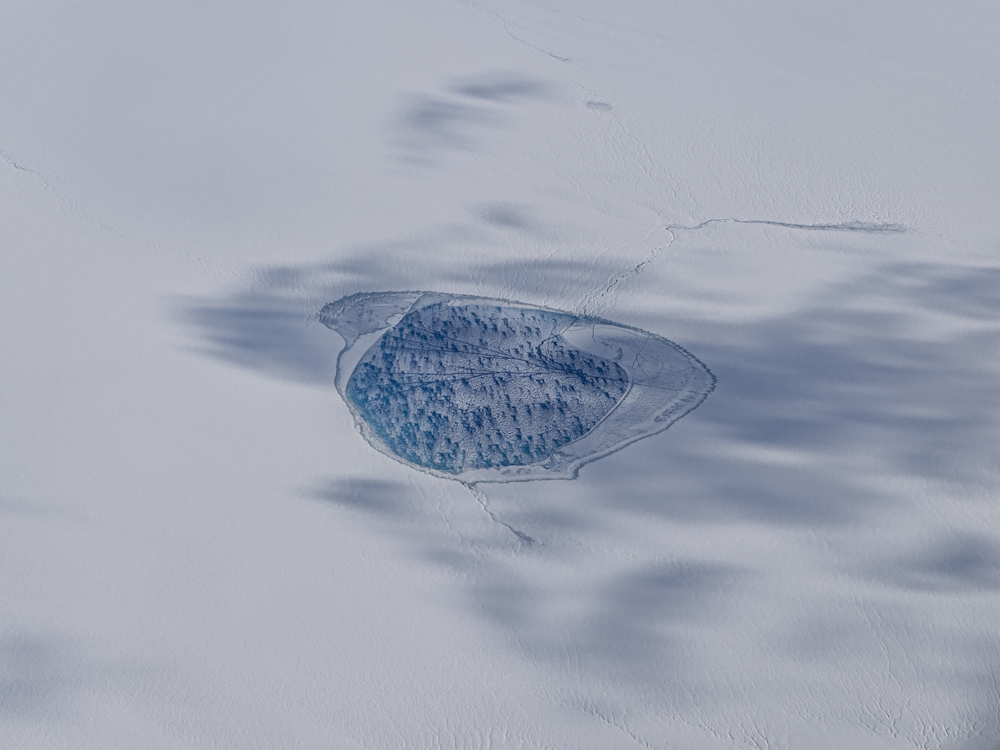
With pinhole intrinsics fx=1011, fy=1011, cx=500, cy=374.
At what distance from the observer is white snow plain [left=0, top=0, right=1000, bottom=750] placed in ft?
5.06

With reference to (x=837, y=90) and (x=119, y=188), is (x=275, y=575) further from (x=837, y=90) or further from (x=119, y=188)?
(x=837, y=90)

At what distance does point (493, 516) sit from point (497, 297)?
0.63 m

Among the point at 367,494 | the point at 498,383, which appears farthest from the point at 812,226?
the point at 367,494

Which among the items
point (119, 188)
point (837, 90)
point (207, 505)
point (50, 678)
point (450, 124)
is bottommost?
point (50, 678)

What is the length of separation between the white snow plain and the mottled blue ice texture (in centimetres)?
8

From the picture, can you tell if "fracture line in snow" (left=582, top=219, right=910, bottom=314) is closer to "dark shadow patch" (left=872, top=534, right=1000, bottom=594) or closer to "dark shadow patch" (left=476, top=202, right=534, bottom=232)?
"dark shadow patch" (left=476, top=202, right=534, bottom=232)

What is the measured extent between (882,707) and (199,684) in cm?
103

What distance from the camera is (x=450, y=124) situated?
109 inches

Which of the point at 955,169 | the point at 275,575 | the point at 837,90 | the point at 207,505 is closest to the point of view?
the point at 275,575

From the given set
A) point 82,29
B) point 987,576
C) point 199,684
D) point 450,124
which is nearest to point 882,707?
point 987,576

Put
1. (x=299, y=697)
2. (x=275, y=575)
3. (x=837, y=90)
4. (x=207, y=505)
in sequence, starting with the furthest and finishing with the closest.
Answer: (x=837, y=90) → (x=207, y=505) → (x=275, y=575) → (x=299, y=697)

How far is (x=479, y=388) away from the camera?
2.03 meters

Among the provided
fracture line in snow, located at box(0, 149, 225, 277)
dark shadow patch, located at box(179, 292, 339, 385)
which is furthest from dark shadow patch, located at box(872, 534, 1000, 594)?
fracture line in snow, located at box(0, 149, 225, 277)

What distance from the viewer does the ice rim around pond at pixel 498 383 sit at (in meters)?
1.92
